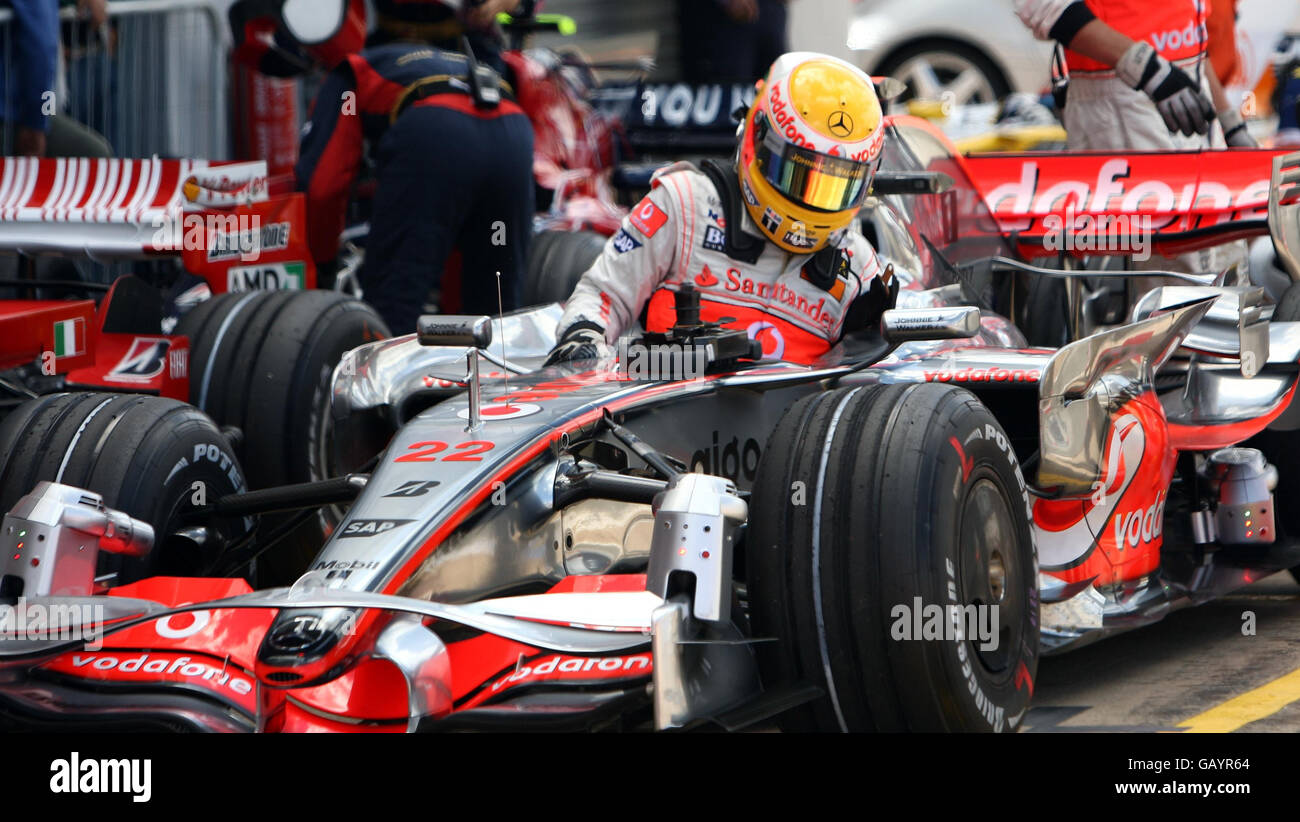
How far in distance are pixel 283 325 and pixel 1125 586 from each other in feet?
8.14

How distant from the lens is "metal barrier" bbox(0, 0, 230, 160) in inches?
342

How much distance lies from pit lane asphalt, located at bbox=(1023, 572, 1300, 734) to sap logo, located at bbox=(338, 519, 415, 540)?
157 centimetres

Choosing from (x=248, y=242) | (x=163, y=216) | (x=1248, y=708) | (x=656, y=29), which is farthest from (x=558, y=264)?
(x=656, y=29)


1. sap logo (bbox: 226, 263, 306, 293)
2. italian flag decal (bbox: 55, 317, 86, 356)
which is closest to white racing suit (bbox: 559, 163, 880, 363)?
italian flag decal (bbox: 55, 317, 86, 356)

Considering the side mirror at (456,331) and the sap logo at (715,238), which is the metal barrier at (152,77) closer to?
the sap logo at (715,238)

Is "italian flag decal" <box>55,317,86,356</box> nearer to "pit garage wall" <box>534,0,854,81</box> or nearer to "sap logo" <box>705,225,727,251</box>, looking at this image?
"sap logo" <box>705,225,727,251</box>

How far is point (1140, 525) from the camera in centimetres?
474

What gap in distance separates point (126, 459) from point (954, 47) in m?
11.7

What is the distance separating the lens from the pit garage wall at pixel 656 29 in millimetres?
13578

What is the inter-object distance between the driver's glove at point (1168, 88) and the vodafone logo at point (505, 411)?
3.40m
